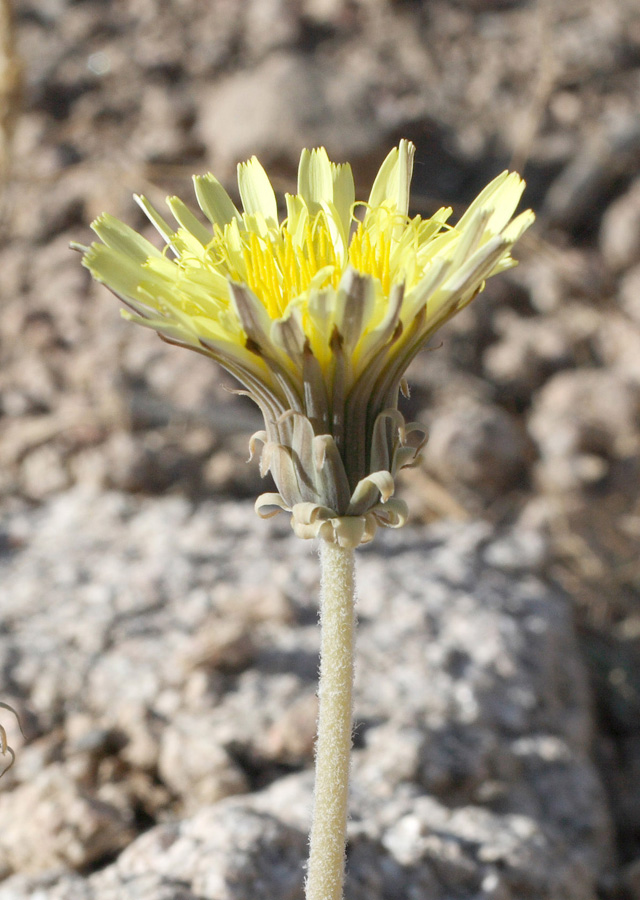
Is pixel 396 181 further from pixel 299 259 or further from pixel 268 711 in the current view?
pixel 268 711

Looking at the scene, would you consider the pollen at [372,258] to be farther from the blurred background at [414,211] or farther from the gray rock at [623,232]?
the gray rock at [623,232]

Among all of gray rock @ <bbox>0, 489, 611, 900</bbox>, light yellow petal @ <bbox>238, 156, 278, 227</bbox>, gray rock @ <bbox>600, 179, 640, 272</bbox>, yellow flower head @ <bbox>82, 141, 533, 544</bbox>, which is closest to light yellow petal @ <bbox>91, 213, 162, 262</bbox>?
yellow flower head @ <bbox>82, 141, 533, 544</bbox>

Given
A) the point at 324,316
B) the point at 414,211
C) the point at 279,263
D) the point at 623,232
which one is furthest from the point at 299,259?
the point at 623,232

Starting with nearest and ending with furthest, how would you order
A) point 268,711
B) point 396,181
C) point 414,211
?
1. point 396,181
2. point 268,711
3. point 414,211

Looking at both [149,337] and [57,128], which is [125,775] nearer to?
[149,337]

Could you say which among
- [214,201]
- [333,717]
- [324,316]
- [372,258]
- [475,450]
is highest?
[475,450]

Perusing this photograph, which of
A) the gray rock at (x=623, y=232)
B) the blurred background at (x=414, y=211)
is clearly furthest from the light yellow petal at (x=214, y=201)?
the gray rock at (x=623, y=232)
